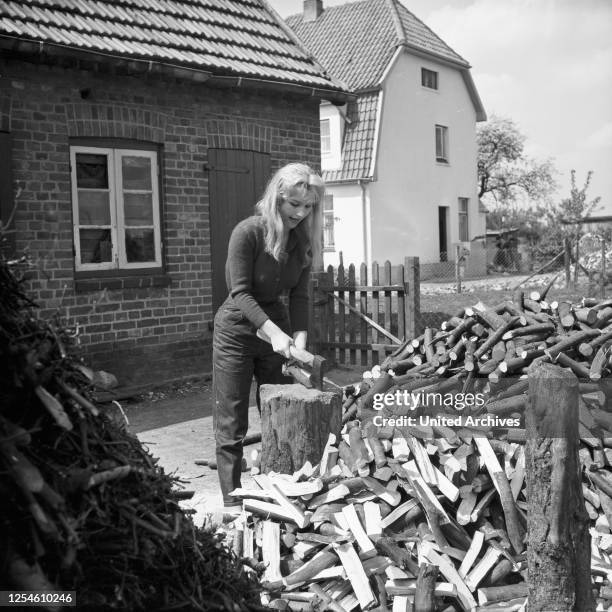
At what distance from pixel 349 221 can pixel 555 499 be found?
901 inches

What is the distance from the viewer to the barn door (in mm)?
9523

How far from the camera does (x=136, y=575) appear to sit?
83.2 inches

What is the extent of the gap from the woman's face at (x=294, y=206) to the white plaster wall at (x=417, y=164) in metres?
21.1

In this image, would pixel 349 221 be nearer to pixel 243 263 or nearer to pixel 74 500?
pixel 243 263

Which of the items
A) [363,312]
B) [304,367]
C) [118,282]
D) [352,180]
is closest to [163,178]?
[118,282]

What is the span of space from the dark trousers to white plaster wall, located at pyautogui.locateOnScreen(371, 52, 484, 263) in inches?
828

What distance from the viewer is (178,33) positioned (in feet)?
30.8

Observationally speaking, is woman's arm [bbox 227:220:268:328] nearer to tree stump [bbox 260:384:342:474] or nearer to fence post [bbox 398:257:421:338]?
tree stump [bbox 260:384:342:474]

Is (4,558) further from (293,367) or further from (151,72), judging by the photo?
(151,72)

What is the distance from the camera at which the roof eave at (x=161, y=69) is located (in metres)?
7.51

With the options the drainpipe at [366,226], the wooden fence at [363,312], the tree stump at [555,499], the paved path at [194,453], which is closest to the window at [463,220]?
the drainpipe at [366,226]

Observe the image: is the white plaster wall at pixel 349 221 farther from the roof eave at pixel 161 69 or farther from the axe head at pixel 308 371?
the axe head at pixel 308 371

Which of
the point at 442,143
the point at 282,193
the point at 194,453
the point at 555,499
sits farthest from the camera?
the point at 442,143

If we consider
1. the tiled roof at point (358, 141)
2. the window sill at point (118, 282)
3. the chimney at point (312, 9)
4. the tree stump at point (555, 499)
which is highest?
the chimney at point (312, 9)
